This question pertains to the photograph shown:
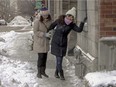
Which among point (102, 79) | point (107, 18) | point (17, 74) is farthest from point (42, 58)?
point (102, 79)

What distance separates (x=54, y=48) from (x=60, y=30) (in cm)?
47

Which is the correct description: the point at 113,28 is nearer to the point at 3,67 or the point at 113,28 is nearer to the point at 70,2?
the point at 3,67

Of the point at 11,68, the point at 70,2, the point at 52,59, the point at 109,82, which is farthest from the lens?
the point at 70,2

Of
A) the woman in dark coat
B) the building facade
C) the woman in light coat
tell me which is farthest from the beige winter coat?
the building facade

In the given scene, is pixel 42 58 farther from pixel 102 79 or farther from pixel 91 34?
pixel 102 79

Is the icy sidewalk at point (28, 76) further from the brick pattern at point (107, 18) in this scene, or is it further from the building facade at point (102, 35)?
the brick pattern at point (107, 18)

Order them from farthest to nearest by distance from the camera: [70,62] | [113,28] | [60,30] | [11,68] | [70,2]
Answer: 1. [70,2]
2. [70,62]
3. [11,68]
4. [60,30]
5. [113,28]

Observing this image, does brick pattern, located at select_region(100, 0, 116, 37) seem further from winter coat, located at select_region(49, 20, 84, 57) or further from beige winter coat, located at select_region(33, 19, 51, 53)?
beige winter coat, located at select_region(33, 19, 51, 53)

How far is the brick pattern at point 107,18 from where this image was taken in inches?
301

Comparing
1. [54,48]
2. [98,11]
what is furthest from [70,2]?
[98,11]

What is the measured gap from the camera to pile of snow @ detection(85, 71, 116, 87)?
6.54 metres

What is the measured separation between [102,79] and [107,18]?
59.1 inches

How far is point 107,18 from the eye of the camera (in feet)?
25.2

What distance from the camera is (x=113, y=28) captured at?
25.2 ft
